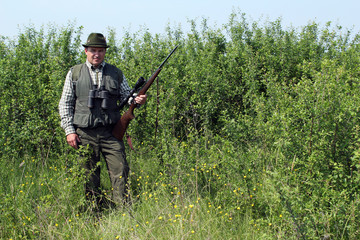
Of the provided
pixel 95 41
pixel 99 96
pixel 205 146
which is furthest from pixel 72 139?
pixel 205 146

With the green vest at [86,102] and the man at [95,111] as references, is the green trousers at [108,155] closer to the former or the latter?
the man at [95,111]

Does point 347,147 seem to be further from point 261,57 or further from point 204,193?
point 261,57

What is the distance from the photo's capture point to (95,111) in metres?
4.65

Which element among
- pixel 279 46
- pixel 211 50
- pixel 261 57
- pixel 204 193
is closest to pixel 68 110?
pixel 204 193

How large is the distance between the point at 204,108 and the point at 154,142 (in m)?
1.29

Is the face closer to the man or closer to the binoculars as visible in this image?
the man

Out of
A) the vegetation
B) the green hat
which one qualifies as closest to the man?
the green hat

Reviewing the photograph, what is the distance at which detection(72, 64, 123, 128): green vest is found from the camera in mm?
4629

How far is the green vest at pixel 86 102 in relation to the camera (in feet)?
15.2

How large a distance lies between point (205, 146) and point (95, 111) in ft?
5.38

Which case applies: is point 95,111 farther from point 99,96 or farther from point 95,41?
point 95,41

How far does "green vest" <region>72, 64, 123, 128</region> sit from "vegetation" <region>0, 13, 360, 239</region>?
23.6 inches

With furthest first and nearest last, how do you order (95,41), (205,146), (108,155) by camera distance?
(205,146) < (108,155) < (95,41)

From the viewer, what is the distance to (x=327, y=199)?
3471 mm
